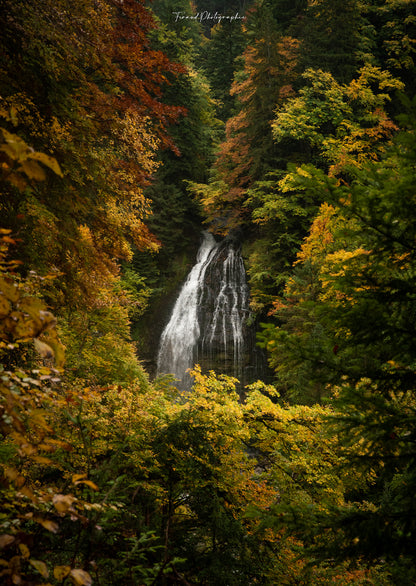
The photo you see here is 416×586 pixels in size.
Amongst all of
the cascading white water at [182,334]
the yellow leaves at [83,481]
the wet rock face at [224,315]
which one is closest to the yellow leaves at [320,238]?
the wet rock face at [224,315]

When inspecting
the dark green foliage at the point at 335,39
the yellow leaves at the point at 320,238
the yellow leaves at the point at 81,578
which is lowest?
the yellow leaves at the point at 81,578

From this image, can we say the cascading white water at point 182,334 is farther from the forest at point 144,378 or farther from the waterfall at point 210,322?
the forest at point 144,378

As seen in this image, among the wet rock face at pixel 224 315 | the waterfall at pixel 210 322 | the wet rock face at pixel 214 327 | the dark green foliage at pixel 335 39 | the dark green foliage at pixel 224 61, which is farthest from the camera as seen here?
the dark green foliage at pixel 224 61

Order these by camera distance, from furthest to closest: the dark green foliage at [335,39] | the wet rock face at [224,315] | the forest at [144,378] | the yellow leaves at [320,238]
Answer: the wet rock face at [224,315] < the dark green foliage at [335,39] < the yellow leaves at [320,238] < the forest at [144,378]

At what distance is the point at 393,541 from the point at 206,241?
1750cm

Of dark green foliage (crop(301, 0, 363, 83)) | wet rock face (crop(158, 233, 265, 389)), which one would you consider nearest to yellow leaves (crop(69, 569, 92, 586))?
wet rock face (crop(158, 233, 265, 389))

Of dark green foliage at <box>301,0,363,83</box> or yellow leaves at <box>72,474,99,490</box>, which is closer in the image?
yellow leaves at <box>72,474,99,490</box>

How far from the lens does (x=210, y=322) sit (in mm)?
13805

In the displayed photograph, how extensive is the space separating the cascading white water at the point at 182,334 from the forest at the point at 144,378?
4.57 m

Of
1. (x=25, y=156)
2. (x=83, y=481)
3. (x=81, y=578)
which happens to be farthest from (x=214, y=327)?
(x=25, y=156)

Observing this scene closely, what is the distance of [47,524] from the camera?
3.26 ft

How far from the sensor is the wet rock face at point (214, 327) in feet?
41.4

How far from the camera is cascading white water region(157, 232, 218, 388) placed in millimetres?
13427

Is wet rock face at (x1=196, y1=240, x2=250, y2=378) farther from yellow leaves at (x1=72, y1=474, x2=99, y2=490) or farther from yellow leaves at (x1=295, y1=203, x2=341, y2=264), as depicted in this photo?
yellow leaves at (x1=72, y1=474, x2=99, y2=490)
